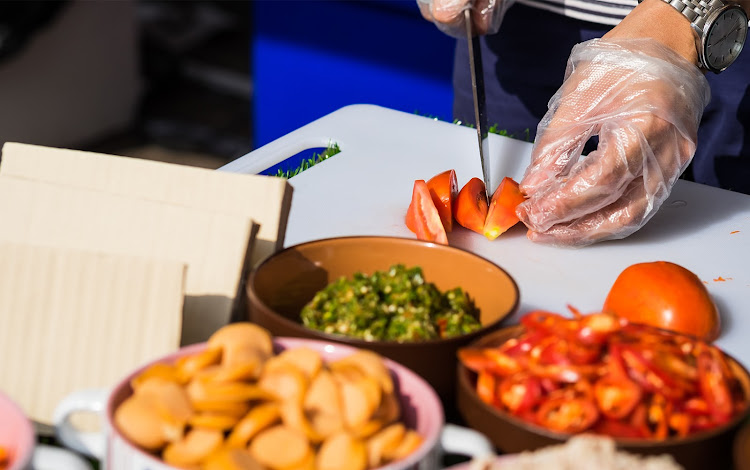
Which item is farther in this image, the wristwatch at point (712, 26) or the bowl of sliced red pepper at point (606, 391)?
the wristwatch at point (712, 26)

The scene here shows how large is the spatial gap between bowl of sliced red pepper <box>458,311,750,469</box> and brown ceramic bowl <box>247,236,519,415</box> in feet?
0.14

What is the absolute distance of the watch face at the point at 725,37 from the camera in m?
1.44

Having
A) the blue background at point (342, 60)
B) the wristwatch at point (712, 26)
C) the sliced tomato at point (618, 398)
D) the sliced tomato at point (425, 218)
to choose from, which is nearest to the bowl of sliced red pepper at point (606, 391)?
the sliced tomato at point (618, 398)

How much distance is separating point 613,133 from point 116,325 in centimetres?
77

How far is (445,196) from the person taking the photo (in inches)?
53.5

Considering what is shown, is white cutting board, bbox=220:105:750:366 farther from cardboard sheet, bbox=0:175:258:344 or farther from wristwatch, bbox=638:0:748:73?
cardboard sheet, bbox=0:175:258:344

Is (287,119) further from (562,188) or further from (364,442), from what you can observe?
(364,442)

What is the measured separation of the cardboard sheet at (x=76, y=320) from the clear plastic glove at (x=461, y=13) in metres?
0.86

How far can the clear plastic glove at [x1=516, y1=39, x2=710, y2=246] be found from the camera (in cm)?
131

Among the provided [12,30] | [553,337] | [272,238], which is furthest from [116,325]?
[12,30]

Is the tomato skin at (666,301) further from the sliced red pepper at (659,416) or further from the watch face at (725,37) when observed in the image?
the watch face at (725,37)

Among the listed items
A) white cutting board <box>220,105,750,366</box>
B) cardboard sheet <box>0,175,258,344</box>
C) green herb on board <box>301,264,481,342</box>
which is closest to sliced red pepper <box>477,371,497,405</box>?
green herb on board <box>301,264,481,342</box>

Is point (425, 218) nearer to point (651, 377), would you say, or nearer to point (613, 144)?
point (613, 144)

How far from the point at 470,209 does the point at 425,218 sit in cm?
7
